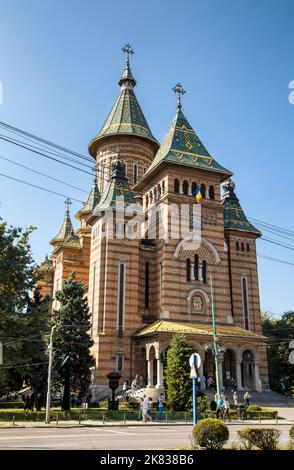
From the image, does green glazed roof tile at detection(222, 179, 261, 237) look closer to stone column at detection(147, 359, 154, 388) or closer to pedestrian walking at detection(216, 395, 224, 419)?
stone column at detection(147, 359, 154, 388)

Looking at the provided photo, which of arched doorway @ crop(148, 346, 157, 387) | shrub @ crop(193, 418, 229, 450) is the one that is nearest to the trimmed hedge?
arched doorway @ crop(148, 346, 157, 387)

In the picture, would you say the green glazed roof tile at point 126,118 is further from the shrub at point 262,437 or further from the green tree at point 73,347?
the shrub at point 262,437

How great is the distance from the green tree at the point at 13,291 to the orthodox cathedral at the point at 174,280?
1173 cm

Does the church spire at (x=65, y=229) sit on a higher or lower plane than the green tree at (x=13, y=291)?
higher

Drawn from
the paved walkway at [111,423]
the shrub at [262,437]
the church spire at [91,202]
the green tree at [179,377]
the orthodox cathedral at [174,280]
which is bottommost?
the paved walkway at [111,423]

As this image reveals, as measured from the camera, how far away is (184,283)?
42656 mm

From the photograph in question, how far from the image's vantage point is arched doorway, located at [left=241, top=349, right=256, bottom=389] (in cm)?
4244

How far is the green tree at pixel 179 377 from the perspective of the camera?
30750 mm

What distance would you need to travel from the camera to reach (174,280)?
42250 millimetres

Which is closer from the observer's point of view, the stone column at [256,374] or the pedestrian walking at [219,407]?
the pedestrian walking at [219,407]

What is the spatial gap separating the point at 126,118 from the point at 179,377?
37.6 metres

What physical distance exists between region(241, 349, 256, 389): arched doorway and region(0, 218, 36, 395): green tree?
2093 centimetres

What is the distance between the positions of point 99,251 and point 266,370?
18.8 meters

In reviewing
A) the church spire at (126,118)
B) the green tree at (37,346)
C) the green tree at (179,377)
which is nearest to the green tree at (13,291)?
the green tree at (37,346)
